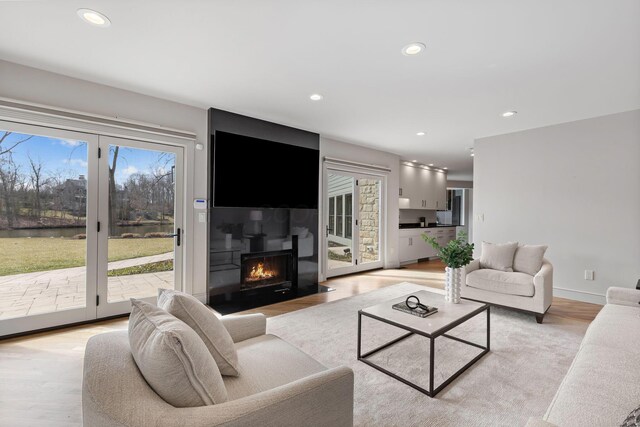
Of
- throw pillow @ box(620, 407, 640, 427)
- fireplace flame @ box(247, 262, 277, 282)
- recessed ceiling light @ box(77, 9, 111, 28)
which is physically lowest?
fireplace flame @ box(247, 262, 277, 282)

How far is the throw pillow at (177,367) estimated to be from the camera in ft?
3.09

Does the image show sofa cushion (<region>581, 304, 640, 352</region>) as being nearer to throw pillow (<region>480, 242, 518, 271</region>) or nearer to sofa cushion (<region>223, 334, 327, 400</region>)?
throw pillow (<region>480, 242, 518, 271</region>)

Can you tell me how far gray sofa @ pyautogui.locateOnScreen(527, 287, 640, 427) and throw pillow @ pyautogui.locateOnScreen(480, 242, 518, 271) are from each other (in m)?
1.63

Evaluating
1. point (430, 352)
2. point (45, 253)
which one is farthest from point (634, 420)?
point (45, 253)

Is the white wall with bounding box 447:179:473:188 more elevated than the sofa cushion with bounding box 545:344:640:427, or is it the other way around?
the white wall with bounding box 447:179:473:188

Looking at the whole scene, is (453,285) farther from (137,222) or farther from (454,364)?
(137,222)

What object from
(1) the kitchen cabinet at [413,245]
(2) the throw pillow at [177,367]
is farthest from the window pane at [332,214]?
(2) the throw pillow at [177,367]

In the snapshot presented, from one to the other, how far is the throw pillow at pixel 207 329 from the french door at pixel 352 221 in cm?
389

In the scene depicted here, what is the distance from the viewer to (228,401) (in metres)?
1.06

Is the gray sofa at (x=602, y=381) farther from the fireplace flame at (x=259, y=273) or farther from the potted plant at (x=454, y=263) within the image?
the fireplace flame at (x=259, y=273)

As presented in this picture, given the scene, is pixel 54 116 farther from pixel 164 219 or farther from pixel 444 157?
pixel 444 157

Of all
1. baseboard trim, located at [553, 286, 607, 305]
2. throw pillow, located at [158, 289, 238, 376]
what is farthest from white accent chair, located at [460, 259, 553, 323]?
throw pillow, located at [158, 289, 238, 376]

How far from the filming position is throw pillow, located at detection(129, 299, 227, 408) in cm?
94

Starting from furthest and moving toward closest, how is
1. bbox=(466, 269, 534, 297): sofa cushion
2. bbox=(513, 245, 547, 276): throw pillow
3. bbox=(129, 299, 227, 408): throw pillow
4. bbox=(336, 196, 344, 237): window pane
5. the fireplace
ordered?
bbox=(336, 196, 344, 237): window pane < the fireplace < bbox=(513, 245, 547, 276): throw pillow < bbox=(466, 269, 534, 297): sofa cushion < bbox=(129, 299, 227, 408): throw pillow
